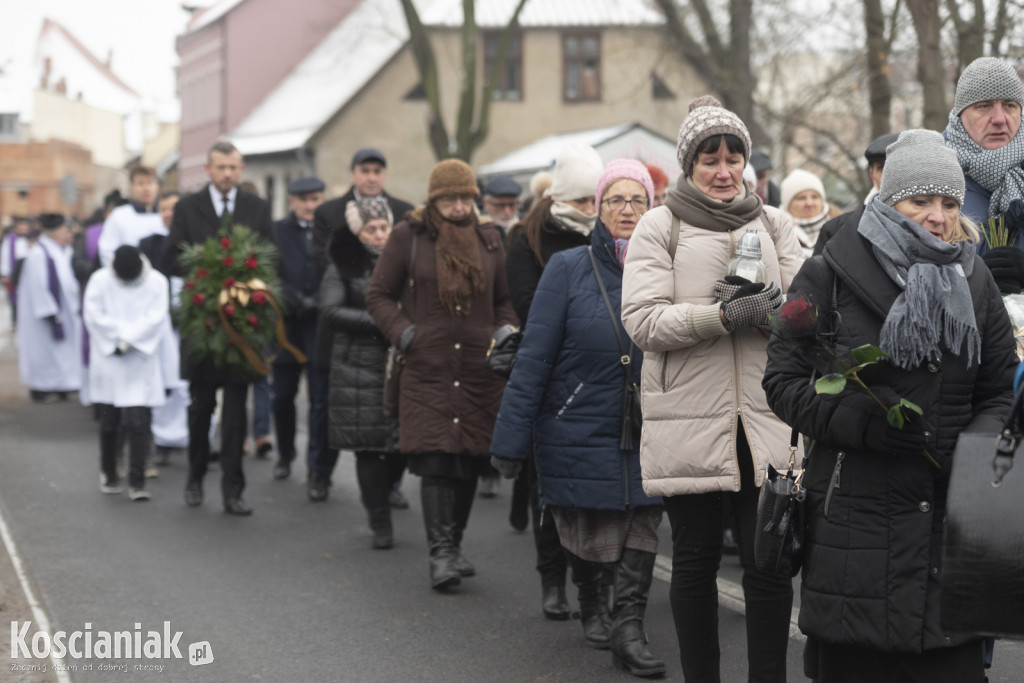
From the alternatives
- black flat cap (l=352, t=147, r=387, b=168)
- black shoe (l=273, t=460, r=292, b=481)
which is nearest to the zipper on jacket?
black flat cap (l=352, t=147, r=387, b=168)

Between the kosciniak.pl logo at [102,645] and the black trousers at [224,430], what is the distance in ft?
Answer: 9.99

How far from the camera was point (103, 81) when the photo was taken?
380 feet

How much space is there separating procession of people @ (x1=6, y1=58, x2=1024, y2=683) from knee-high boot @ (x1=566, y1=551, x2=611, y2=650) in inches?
0.7

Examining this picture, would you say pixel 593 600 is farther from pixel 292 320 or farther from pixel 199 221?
pixel 292 320

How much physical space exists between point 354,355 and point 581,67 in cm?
3647

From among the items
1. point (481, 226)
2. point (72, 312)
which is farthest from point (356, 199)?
point (72, 312)

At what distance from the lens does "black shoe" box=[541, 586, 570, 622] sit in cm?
692

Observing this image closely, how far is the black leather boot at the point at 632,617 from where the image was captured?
586cm

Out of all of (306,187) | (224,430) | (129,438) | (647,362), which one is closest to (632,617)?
(647,362)

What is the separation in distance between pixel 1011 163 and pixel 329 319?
458 cm

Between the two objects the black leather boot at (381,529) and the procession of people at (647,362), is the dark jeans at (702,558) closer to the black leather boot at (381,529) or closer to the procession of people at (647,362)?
the procession of people at (647,362)

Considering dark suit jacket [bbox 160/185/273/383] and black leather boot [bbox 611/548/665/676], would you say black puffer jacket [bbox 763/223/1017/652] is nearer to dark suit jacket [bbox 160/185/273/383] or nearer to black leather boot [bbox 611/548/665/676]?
black leather boot [bbox 611/548/665/676]

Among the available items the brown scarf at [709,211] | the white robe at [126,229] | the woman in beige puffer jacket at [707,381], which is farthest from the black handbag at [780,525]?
the white robe at [126,229]

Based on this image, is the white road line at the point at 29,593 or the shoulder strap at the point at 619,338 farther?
the white road line at the point at 29,593
